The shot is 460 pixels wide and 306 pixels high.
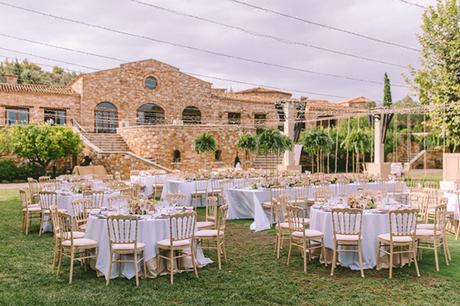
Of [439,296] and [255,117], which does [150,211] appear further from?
[255,117]

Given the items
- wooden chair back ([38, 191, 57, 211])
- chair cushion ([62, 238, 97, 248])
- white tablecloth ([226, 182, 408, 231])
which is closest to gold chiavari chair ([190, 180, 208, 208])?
white tablecloth ([226, 182, 408, 231])

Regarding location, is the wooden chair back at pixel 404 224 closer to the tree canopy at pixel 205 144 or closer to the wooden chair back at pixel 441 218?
the wooden chair back at pixel 441 218

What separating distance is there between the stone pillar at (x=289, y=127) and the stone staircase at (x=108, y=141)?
10923 mm

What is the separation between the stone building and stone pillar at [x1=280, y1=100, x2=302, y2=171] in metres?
7.00

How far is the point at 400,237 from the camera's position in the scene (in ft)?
19.1

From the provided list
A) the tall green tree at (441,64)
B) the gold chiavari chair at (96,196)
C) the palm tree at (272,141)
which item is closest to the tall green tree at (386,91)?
the tall green tree at (441,64)

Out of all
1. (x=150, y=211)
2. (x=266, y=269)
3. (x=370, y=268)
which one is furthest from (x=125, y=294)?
(x=370, y=268)

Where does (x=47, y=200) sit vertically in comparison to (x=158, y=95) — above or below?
below

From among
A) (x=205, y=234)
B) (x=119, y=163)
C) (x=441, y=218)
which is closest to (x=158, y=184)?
(x=119, y=163)

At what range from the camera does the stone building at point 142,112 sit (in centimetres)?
2420

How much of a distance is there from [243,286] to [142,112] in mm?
25160

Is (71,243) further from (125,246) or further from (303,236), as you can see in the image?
(303,236)

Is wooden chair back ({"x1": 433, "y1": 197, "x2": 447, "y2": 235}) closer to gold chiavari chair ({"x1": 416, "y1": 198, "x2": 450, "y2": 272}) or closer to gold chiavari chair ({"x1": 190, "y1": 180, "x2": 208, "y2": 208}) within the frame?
gold chiavari chair ({"x1": 416, "y1": 198, "x2": 450, "y2": 272})

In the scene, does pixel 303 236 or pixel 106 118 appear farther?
pixel 106 118
